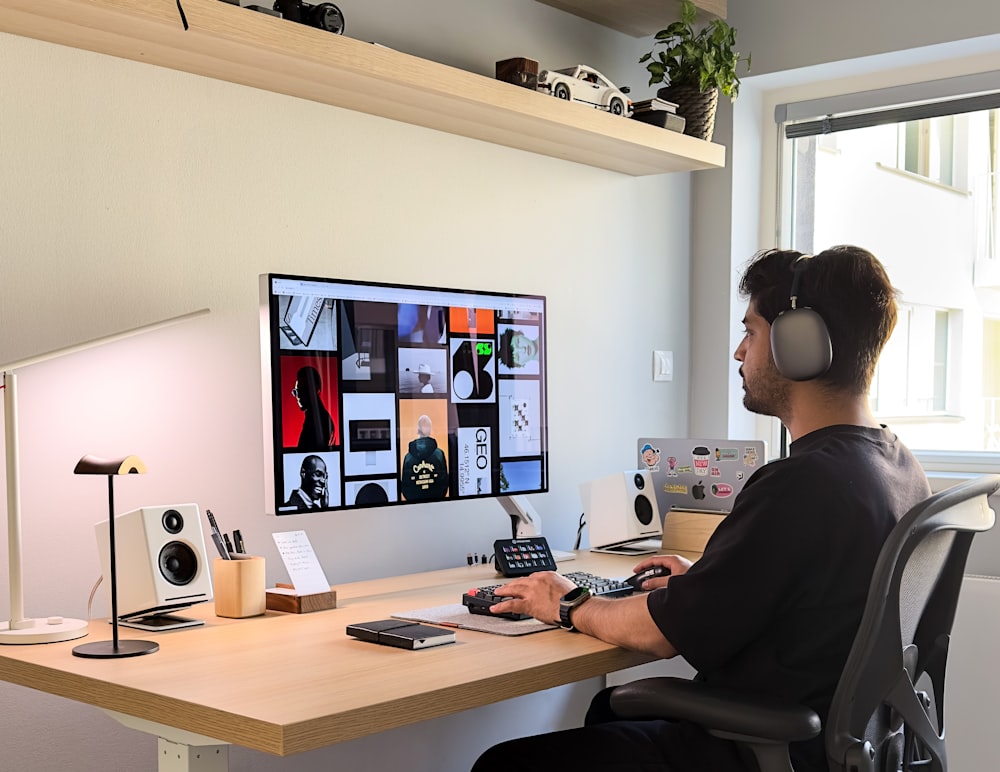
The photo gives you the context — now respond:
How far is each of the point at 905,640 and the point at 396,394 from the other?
0.97 meters

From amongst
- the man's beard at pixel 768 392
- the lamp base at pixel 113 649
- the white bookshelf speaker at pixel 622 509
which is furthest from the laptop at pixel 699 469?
the lamp base at pixel 113 649

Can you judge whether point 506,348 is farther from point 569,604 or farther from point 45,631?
point 45,631

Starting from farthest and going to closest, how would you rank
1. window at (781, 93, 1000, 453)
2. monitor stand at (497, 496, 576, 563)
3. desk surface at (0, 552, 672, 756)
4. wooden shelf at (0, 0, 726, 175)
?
window at (781, 93, 1000, 453) < monitor stand at (497, 496, 576, 563) < wooden shelf at (0, 0, 726, 175) < desk surface at (0, 552, 672, 756)

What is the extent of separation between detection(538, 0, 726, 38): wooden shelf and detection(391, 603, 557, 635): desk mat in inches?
65.5

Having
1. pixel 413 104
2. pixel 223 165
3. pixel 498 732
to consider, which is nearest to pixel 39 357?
pixel 223 165

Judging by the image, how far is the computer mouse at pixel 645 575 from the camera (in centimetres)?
196

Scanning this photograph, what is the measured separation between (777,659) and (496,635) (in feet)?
1.37

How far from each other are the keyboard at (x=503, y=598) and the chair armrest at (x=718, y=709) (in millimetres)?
263

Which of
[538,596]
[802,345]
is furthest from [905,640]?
[538,596]

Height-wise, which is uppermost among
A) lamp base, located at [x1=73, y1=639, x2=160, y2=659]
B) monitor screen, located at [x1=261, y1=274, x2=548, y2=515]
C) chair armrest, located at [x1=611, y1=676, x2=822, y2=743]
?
monitor screen, located at [x1=261, y1=274, x2=548, y2=515]

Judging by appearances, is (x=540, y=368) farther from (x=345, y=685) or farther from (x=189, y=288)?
(x=345, y=685)

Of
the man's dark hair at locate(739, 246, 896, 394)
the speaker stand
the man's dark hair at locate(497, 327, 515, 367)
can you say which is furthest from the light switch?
the speaker stand

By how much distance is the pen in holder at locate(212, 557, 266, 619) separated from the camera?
5.99ft

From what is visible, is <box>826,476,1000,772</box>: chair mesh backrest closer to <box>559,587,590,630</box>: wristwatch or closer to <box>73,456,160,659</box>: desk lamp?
<box>559,587,590,630</box>: wristwatch
